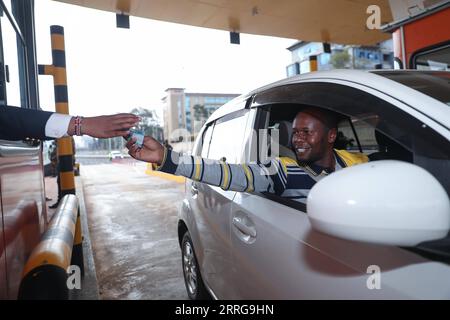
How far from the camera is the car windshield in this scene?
1.38 meters

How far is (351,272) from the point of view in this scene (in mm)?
1280

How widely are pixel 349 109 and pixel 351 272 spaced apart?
0.61 meters

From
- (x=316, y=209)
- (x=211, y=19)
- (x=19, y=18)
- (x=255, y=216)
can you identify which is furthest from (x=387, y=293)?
(x=211, y=19)

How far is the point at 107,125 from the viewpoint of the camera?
146cm

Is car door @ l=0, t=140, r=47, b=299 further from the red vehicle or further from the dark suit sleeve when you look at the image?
the red vehicle

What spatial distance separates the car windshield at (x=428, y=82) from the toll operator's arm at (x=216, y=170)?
718mm

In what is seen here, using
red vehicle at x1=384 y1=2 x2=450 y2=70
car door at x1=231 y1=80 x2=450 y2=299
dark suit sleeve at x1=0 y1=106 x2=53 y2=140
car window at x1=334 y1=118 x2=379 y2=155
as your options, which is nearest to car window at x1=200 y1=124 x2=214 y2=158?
car window at x1=334 y1=118 x2=379 y2=155

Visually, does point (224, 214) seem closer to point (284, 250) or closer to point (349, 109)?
point (284, 250)

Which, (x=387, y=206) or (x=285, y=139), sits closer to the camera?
(x=387, y=206)

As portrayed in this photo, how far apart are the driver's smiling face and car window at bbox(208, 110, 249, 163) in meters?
0.47

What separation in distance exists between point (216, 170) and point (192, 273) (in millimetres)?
1709

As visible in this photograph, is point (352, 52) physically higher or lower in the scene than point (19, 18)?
higher

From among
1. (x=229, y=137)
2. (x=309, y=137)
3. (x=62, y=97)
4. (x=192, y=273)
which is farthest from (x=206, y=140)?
(x=62, y=97)

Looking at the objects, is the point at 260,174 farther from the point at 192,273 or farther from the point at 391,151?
the point at 192,273
